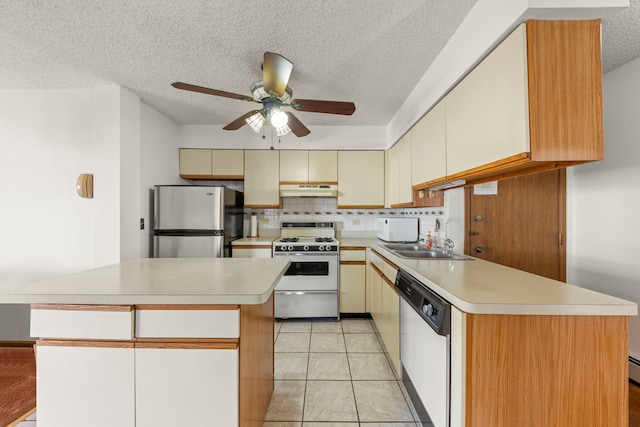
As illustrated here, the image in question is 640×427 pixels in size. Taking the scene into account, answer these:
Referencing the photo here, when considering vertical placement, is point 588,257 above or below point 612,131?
below

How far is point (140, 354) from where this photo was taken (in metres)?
1.08

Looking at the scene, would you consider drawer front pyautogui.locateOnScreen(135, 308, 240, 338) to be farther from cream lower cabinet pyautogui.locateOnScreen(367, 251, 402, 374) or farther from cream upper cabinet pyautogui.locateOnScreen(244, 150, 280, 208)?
cream upper cabinet pyautogui.locateOnScreen(244, 150, 280, 208)

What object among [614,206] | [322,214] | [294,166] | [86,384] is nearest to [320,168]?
[294,166]

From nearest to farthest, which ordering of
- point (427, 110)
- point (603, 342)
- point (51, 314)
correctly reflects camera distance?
1. point (603, 342)
2. point (51, 314)
3. point (427, 110)

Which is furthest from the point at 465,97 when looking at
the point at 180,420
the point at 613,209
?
the point at 180,420

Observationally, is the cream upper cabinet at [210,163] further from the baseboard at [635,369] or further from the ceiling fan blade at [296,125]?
the baseboard at [635,369]

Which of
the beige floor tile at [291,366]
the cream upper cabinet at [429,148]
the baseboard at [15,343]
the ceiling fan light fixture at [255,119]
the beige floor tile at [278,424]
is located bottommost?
the beige floor tile at [278,424]

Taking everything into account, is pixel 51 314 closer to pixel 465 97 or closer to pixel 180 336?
pixel 180 336

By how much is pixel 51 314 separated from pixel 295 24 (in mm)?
1885

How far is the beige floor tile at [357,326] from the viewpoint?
2818 mm

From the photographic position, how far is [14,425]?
1.55 m

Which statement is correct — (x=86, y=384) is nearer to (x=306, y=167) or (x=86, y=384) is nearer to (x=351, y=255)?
(x=351, y=255)

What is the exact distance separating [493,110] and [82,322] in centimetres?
206

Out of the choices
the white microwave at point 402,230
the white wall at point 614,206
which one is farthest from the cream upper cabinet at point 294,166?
the white wall at point 614,206
